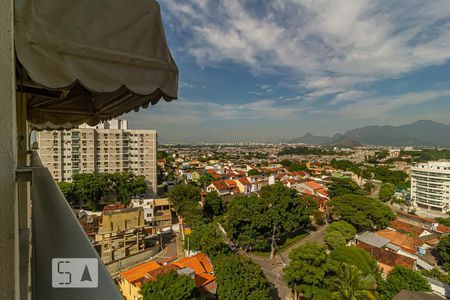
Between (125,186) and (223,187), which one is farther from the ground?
(125,186)

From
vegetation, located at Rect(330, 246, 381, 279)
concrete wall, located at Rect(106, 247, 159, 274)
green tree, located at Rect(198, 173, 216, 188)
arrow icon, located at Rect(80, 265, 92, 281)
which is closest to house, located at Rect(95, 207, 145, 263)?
concrete wall, located at Rect(106, 247, 159, 274)

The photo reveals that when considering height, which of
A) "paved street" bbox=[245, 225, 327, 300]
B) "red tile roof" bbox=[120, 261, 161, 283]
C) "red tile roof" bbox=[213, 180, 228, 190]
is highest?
"red tile roof" bbox=[213, 180, 228, 190]

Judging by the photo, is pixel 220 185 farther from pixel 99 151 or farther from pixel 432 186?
pixel 432 186

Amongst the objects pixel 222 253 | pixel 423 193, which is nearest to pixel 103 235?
pixel 222 253

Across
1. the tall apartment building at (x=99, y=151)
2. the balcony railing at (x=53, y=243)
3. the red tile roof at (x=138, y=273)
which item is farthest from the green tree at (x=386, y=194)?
the balcony railing at (x=53, y=243)

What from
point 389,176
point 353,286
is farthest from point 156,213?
point 389,176

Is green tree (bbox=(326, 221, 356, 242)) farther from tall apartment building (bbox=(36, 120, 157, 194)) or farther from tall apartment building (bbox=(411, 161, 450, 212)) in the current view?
tall apartment building (bbox=(36, 120, 157, 194))
